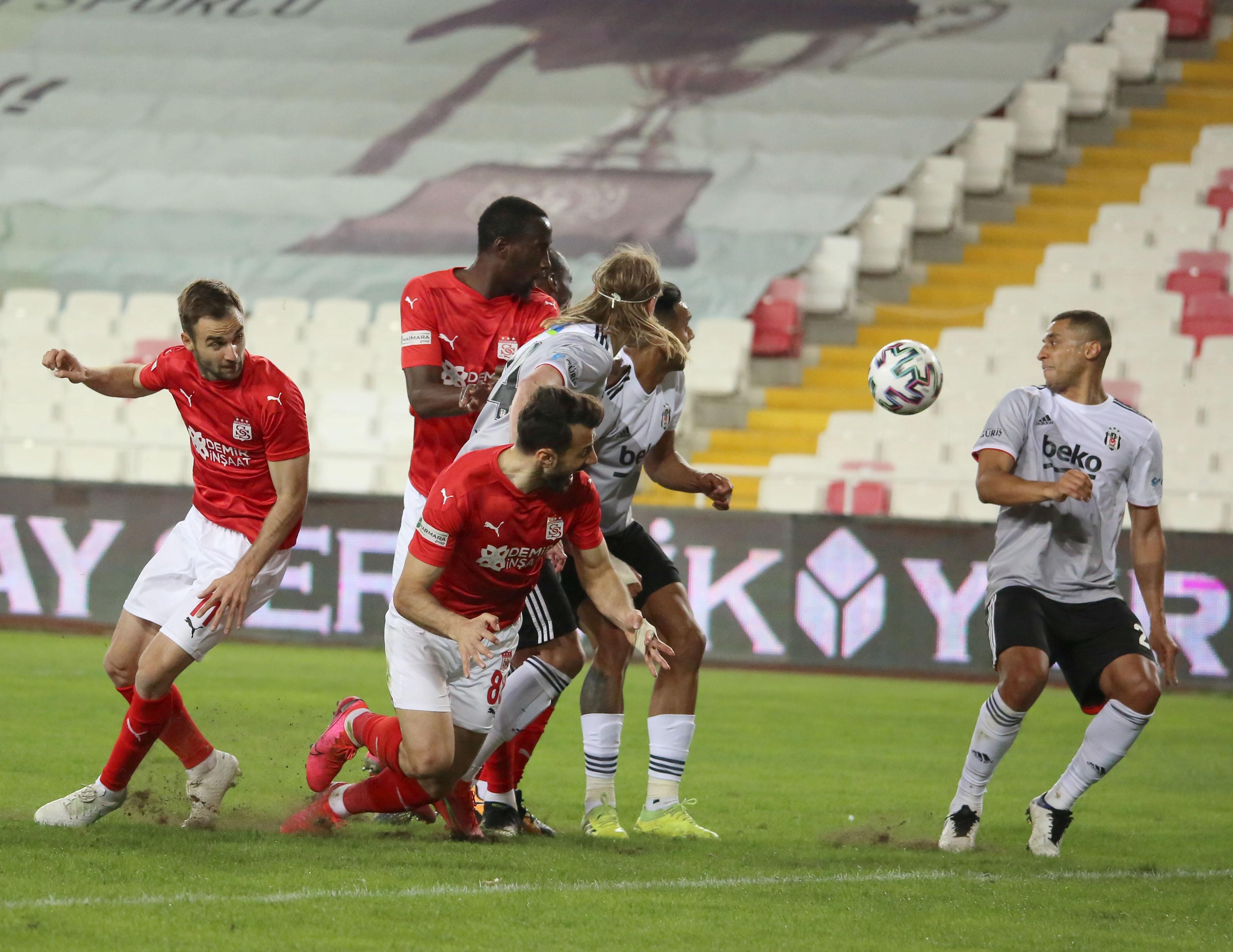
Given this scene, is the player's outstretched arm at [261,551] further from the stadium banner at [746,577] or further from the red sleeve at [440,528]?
the stadium banner at [746,577]

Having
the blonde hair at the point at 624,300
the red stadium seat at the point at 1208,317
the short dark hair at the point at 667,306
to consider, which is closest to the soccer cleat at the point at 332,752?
the blonde hair at the point at 624,300

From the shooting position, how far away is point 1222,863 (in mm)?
6398

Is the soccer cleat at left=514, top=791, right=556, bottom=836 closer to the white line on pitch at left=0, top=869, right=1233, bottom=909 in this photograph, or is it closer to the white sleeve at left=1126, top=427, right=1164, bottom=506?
the white line on pitch at left=0, top=869, right=1233, bottom=909

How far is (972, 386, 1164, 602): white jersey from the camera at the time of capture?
669 cm

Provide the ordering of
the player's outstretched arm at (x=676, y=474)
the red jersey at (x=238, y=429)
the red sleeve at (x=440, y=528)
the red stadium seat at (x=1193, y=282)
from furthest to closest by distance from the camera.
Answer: the red stadium seat at (x=1193, y=282) < the player's outstretched arm at (x=676, y=474) < the red jersey at (x=238, y=429) < the red sleeve at (x=440, y=528)

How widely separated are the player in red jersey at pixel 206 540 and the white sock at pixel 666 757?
1.58 meters

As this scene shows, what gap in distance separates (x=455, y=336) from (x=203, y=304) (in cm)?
101

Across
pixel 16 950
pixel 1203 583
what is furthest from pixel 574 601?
pixel 1203 583

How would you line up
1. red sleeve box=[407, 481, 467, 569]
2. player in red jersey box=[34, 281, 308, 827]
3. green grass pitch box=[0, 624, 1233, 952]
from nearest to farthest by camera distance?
green grass pitch box=[0, 624, 1233, 952] → red sleeve box=[407, 481, 467, 569] → player in red jersey box=[34, 281, 308, 827]

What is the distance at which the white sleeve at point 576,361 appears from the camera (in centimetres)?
580

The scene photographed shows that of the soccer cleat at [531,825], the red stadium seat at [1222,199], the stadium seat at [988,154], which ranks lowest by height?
the soccer cleat at [531,825]

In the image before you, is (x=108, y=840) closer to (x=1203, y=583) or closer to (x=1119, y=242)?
(x=1203, y=583)

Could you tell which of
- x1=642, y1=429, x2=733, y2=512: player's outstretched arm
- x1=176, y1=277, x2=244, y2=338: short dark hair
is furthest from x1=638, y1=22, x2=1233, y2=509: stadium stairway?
x1=176, y1=277, x2=244, y2=338: short dark hair

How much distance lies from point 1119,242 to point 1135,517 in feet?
42.0
